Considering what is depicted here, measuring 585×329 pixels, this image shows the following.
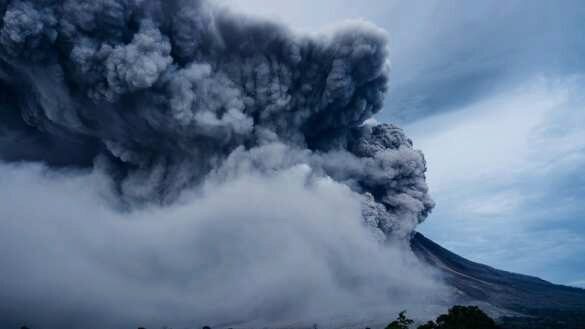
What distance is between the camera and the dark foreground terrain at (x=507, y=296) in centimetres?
5469

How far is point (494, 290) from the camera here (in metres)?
69.1

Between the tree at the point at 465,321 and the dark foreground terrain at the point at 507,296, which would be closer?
the tree at the point at 465,321

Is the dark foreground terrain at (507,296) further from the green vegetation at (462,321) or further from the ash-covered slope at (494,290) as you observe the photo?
the green vegetation at (462,321)

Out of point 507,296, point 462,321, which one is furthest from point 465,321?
point 507,296

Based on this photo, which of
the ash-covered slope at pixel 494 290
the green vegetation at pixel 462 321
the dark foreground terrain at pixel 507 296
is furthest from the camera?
the ash-covered slope at pixel 494 290

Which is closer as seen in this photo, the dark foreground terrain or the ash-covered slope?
the dark foreground terrain

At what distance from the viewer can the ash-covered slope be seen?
6216 centimetres

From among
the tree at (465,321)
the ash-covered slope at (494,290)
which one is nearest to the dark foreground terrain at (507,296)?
the ash-covered slope at (494,290)

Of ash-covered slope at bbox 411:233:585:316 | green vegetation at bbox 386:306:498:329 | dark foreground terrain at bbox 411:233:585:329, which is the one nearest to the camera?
green vegetation at bbox 386:306:498:329

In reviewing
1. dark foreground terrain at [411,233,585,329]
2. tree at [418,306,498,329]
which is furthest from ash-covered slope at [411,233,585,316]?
tree at [418,306,498,329]

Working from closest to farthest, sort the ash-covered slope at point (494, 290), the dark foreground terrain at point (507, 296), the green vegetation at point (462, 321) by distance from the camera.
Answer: the green vegetation at point (462, 321) → the dark foreground terrain at point (507, 296) → the ash-covered slope at point (494, 290)

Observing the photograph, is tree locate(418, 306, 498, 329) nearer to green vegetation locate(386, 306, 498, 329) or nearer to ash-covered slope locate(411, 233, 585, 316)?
green vegetation locate(386, 306, 498, 329)

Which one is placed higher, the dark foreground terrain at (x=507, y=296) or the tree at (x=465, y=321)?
the dark foreground terrain at (x=507, y=296)

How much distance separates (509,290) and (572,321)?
57.7ft
